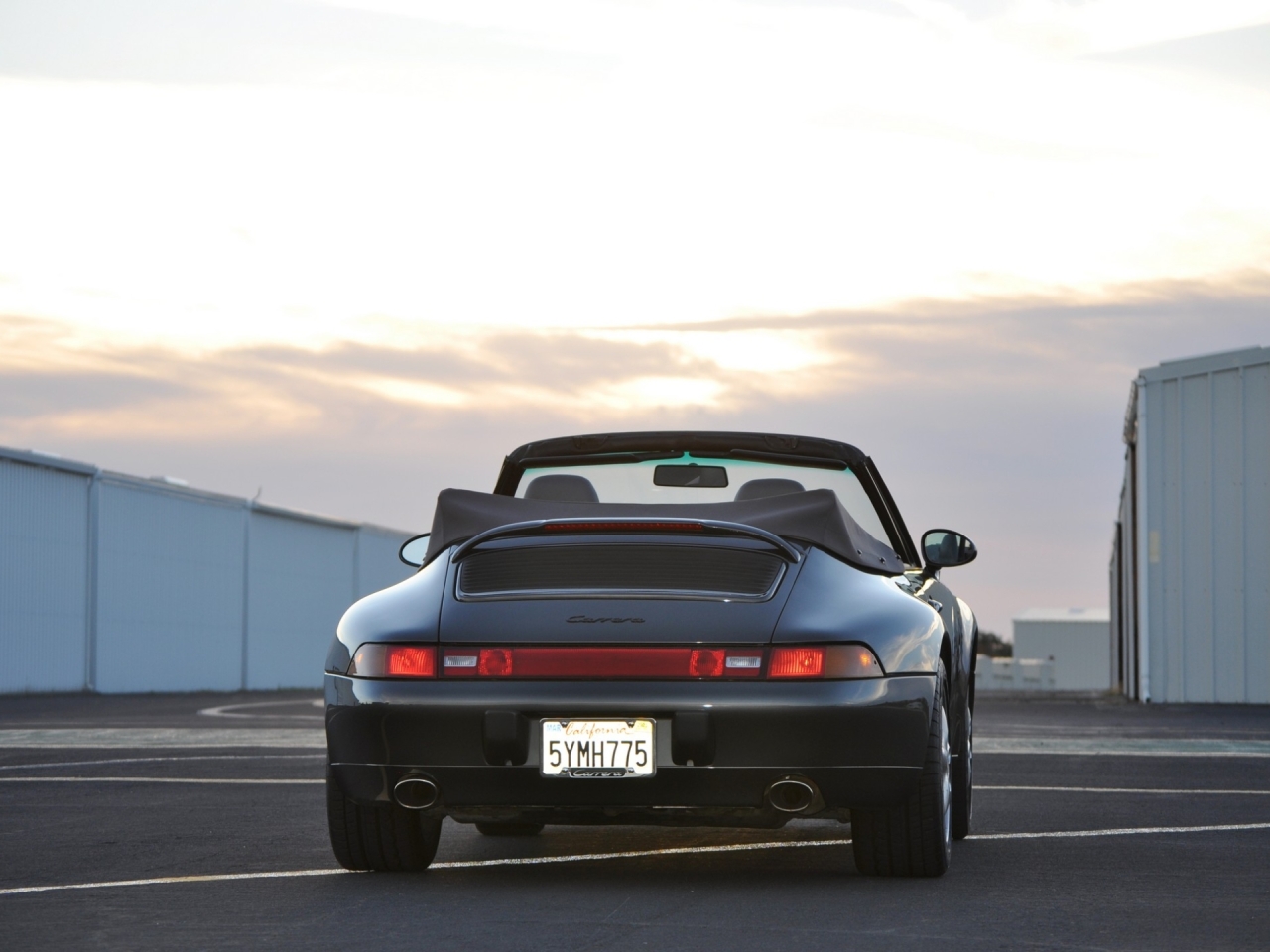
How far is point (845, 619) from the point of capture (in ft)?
18.6

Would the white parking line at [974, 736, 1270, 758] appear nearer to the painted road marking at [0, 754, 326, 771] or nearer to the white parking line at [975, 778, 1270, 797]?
the white parking line at [975, 778, 1270, 797]

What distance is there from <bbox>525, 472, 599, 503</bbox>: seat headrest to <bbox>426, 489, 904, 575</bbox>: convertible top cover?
0.09 metres

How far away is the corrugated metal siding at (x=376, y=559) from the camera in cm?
4794

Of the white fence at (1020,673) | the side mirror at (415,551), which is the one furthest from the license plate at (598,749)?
the white fence at (1020,673)

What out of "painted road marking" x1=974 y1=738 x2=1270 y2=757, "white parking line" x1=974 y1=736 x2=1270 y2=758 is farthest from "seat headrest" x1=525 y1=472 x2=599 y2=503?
"painted road marking" x1=974 y1=738 x2=1270 y2=757

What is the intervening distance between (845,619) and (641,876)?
3.94 feet

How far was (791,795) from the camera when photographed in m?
5.60

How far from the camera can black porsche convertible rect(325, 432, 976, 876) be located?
5.53 meters

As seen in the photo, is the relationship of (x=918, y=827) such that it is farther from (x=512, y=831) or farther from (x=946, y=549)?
(x=512, y=831)

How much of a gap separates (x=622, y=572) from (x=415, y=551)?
1451 millimetres

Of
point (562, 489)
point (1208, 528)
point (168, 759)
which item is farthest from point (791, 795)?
point (1208, 528)

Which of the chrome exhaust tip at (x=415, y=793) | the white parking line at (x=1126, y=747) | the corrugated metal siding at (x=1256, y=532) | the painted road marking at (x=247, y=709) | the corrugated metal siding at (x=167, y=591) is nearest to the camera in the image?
the chrome exhaust tip at (x=415, y=793)

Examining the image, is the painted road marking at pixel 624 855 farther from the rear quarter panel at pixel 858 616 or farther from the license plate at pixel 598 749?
the rear quarter panel at pixel 858 616

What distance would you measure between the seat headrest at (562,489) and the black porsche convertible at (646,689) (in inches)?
24.8
